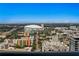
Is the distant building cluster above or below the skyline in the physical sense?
below

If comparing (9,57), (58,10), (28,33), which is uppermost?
(58,10)

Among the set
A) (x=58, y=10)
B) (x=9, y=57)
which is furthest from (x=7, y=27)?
(x=58, y=10)

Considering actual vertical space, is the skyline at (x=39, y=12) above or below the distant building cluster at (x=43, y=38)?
above

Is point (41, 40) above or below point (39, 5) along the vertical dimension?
below

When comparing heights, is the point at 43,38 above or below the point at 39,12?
below

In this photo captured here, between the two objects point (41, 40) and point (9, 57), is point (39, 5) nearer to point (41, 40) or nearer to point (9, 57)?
point (41, 40)

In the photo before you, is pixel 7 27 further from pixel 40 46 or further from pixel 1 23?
pixel 40 46
